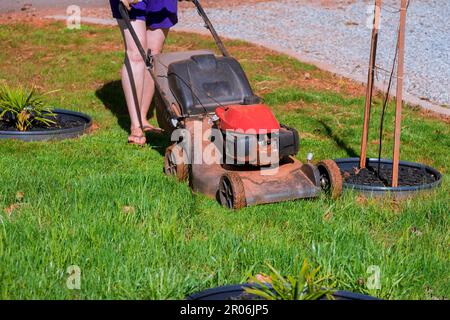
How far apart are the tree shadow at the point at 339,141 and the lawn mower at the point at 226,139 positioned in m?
0.97

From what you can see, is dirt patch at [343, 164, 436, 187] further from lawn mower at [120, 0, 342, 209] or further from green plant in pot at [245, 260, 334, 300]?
green plant in pot at [245, 260, 334, 300]

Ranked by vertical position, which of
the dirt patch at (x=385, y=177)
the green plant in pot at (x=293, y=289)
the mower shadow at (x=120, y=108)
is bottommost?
the mower shadow at (x=120, y=108)

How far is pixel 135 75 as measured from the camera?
611 cm

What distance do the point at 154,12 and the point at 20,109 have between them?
1.31m

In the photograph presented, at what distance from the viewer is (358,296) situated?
3.15 m

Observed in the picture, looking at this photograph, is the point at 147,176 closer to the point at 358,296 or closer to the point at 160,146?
the point at 160,146

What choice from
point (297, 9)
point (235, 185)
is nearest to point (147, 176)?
point (235, 185)

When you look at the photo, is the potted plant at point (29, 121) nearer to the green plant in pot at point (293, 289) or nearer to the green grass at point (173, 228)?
the green grass at point (173, 228)

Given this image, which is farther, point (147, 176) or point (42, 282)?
point (147, 176)

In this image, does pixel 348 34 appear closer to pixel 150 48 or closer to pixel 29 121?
pixel 150 48

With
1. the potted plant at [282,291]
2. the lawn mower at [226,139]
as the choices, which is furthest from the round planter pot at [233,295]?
the lawn mower at [226,139]

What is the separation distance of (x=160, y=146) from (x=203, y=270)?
2.64 metres

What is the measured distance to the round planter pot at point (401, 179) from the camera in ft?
15.8

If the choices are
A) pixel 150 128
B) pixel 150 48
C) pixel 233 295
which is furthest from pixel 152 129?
pixel 233 295
